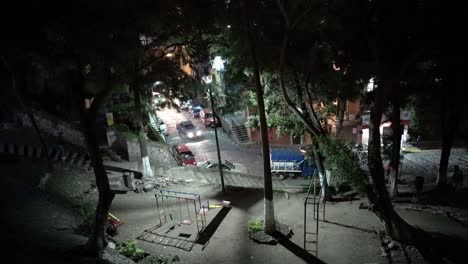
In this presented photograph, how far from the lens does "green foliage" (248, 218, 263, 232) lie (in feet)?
36.8

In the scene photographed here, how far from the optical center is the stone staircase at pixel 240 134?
107ft

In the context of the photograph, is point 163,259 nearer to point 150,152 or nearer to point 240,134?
point 150,152

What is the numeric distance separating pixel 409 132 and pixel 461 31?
20778 millimetres

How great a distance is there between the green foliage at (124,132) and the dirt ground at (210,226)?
14.9 ft

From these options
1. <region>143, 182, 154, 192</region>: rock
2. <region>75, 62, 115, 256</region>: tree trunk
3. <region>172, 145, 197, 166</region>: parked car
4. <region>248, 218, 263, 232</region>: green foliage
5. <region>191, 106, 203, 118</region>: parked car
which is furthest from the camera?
<region>191, 106, 203, 118</region>: parked car

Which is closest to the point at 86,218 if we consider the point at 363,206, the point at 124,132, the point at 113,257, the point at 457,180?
the point at 113,257

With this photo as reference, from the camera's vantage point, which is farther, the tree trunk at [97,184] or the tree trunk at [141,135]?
the tree trunk at [141,135]

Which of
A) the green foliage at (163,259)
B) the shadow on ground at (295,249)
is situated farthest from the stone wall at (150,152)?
the shadow on ground at (295,249)

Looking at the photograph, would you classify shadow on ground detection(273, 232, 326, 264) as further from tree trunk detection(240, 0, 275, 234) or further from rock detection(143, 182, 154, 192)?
rock detection(143, 182, 154, 192)

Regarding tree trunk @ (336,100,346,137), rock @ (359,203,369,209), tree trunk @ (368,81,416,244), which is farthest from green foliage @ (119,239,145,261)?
tree trunk @ (336,100,346,137)

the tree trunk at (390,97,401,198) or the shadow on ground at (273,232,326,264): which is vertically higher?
the tree trunk at (390,97,401,198)

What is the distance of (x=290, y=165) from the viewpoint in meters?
21.8

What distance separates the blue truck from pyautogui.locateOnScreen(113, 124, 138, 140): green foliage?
10250mm

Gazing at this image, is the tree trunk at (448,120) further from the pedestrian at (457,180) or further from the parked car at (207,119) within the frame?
the parked car at (207,119)
